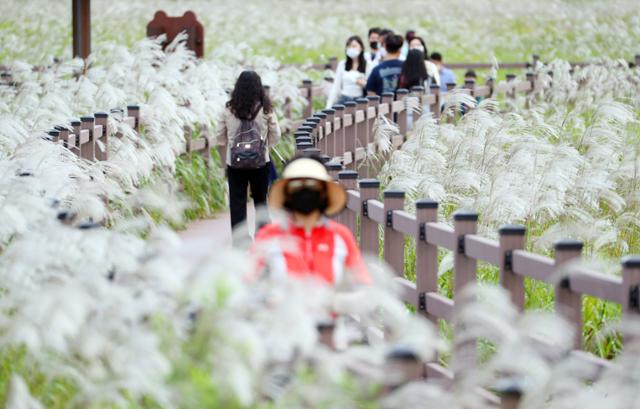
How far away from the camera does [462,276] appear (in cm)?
707

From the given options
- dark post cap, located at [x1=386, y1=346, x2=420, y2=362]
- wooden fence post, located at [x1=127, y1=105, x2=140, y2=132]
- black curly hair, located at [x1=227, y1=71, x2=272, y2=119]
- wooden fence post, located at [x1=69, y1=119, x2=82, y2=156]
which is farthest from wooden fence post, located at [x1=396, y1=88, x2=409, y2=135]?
dark post cap, located at [x1=386, y1=346, x2=420, y2=362]

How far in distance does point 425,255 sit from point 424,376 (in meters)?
0.65

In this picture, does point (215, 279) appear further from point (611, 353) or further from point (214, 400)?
point (611, 353)

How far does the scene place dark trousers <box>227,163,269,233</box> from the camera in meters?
11.0

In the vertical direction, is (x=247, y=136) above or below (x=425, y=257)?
above

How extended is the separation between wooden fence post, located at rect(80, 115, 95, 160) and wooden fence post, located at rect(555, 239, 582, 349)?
21.3ft

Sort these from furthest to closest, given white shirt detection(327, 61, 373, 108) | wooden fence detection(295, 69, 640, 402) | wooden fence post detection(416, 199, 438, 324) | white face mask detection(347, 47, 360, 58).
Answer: white shirt detection(327, 61, 373, 108)
white face mask detection(347, 47, 360, 58)
wooden fence post detection(416, 199, 438, 324)
wooden fence detection(295, 69, 640, 402)

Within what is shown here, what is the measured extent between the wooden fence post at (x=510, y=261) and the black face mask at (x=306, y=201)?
35.6 inches

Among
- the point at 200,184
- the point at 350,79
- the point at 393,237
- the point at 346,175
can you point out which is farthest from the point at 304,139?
the point at 350,79

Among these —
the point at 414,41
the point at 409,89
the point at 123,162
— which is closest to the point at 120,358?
the point at 123,162

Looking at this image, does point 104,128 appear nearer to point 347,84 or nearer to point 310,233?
point 347,84

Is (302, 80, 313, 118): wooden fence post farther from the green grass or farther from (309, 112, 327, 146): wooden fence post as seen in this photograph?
(309, 112, 327, 146): wooden fence post

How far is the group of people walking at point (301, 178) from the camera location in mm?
6133

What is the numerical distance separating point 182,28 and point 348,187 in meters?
12.3
